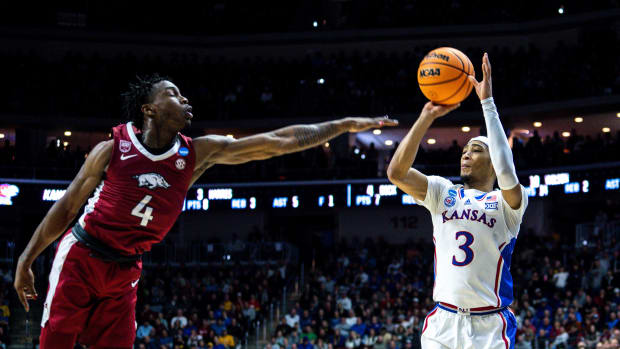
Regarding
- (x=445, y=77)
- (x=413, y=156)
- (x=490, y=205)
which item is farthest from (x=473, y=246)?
(x=445, y=77)

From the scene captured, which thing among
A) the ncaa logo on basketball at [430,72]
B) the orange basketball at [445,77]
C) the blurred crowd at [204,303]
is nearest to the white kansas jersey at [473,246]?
the orange basketball at [445,77]

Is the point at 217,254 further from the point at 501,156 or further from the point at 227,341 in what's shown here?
the point at 501,156

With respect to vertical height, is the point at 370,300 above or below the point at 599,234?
below

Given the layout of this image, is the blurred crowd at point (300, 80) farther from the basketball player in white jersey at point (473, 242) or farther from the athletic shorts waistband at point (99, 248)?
the athletic shorts waistband at point (99, 248)

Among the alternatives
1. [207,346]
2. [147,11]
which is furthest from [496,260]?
[147,11]

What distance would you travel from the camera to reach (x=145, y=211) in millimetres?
5766

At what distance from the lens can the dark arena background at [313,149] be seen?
2539 centimetres

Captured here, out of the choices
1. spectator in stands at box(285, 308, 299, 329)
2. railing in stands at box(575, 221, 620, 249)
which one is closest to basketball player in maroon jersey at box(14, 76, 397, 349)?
spectator in stands at box(285, 308, 299, 329)

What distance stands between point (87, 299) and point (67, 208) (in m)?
0.65

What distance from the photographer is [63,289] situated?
5629mm

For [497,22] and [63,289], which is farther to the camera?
[497,22]

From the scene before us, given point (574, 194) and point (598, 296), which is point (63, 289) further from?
point (574, 194)

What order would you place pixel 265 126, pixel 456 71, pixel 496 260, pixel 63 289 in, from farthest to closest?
pixel 265 126 < pixel 456 71 < pixel 496 260 < pixel 63 289

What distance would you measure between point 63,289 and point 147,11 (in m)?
33.7
